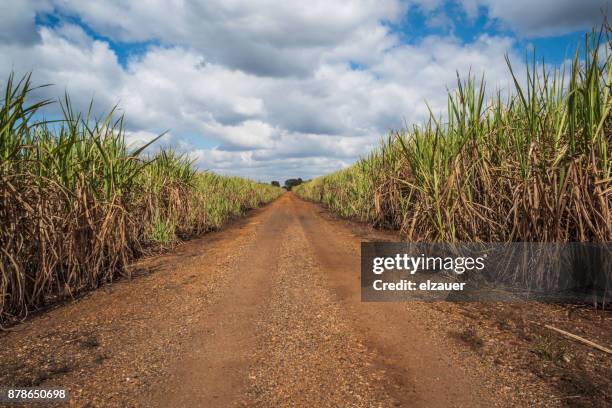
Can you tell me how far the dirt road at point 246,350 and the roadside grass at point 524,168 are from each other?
1.33m

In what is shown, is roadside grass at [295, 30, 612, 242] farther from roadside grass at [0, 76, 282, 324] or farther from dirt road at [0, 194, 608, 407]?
roadside grass at [0, 76, 282, 324]

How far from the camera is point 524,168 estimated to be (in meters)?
3.78

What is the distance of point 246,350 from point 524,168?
3396 mm

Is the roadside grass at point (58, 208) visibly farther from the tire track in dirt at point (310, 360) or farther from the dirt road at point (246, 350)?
the tire track in dirt at point (310, 360)

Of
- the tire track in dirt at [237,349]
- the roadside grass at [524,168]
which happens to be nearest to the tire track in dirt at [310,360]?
the tire track in dirt at [237,349]

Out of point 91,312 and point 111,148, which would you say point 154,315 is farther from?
point 111,148

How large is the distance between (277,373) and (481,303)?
2564 millimetres

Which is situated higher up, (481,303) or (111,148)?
(111,148)

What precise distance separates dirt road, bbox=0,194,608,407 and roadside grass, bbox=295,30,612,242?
1.33m

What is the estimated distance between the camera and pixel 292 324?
11.5 feet

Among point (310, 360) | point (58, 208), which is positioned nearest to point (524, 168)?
point (310, 360)

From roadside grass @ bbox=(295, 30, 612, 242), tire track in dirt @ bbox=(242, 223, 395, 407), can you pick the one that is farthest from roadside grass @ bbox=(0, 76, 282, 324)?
roadside grass @ bbox=(295, 30, 612, 242)

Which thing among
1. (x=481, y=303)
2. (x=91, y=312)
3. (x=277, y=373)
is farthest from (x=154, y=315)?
(x=481, y=303)

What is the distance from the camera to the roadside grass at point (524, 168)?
3311mm
